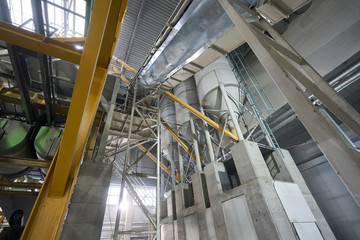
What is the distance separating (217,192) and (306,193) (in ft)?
9.24

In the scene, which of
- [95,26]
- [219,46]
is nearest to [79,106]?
[95,26]

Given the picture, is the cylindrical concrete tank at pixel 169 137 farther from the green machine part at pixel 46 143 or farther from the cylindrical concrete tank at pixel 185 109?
the green machine part at pixel 46 143

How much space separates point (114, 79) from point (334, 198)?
362 inches

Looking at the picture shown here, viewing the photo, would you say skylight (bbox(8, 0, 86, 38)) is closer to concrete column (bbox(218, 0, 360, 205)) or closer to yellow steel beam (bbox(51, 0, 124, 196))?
yellow steel beam (bbox(51, 0, 124, 196))

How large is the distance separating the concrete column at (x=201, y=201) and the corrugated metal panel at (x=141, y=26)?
28.3ft

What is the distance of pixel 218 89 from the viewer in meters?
7.88

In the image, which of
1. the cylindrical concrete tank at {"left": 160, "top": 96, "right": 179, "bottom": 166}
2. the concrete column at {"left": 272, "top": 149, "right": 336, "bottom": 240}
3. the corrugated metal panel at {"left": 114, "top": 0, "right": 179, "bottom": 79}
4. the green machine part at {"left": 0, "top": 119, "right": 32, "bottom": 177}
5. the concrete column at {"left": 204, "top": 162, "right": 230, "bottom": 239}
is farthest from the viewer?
the cylindrical concrete tank at {"left": 160, "top": 96, "right": 179, "bottom": 166}

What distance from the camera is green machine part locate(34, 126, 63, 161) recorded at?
5270mm

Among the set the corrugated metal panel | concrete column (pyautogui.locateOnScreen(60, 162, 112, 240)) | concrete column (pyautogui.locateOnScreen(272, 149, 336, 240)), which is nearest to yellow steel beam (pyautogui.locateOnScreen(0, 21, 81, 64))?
concrete column (pyautogui.locateOnScreen(60, 162, 112, 240))

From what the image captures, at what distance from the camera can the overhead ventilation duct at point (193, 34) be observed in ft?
13.6

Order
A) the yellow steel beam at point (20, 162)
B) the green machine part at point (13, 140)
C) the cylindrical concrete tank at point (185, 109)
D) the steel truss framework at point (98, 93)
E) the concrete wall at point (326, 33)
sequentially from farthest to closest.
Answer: the cylindrical concrete tank at point (185, 109) → the concrete wall at point (326, 33) → the green machine part at point (13, 140) → the yellow steel beam at point (20, 162) → the steel truss framework at point (98, 93)

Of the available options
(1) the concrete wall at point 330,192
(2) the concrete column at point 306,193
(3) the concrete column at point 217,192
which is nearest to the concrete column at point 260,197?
(3) the concrete column at point 217,192

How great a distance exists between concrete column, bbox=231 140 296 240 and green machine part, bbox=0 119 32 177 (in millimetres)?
6874

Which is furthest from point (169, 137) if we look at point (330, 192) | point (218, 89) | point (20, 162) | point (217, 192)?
point (330, 192)
